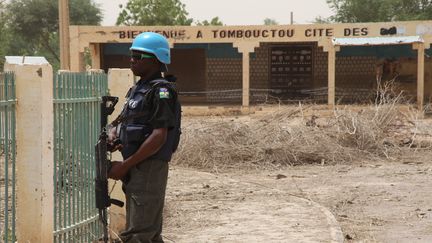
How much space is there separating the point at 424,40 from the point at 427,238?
17.5 metres

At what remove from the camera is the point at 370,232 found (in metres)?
7.19

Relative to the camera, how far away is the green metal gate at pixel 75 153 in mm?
5434

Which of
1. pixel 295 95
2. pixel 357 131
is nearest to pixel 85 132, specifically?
pixel 357 131

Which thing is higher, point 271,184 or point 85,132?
point 85,132

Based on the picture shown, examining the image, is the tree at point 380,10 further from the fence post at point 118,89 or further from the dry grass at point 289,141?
the fence post at point 118,89

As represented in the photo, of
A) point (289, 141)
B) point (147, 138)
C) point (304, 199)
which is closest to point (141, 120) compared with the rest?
point (147, 138)

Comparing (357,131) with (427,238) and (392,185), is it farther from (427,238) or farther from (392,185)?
(427,238)

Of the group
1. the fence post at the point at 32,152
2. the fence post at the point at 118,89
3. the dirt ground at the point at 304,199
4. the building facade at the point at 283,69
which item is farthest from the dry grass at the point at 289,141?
the building facade at the point at 283,69

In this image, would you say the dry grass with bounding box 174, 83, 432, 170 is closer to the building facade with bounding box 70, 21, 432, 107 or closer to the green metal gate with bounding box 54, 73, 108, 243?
the green metal gate with bounding box 54, 73, 108, 243

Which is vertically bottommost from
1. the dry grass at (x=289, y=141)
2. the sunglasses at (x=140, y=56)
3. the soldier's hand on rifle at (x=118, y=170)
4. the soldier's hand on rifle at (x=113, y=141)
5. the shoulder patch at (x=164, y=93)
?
the dry grass at (x=289, y=141)

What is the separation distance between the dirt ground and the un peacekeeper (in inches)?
101

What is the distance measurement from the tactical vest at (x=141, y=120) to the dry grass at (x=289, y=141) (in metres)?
7.87

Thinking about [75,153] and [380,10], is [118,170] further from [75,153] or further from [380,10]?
[380,10]

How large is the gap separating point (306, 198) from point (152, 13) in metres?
34.6
